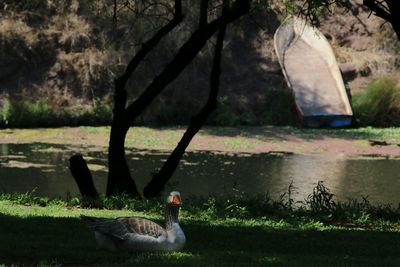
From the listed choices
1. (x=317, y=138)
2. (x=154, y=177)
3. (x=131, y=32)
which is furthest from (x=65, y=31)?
(x=154, y=177)

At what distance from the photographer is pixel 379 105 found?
2734cm

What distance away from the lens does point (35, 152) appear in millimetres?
20453

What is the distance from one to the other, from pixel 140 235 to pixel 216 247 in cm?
134

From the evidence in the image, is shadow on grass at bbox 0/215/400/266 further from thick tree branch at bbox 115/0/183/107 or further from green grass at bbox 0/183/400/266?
thick tree branch at bbox 115/0/183/107

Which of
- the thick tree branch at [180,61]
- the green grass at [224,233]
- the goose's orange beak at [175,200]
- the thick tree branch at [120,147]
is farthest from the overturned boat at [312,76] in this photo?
the goose's orange beak at [175,200]

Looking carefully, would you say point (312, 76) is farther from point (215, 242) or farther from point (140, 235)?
point (140, 235)

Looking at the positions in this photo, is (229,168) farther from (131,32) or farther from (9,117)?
(131,32)

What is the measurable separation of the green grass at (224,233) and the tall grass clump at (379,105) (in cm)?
1406

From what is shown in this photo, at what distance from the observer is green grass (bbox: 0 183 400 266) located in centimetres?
683

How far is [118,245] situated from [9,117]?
61.9 feet

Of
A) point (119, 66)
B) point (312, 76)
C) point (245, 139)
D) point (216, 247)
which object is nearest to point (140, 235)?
point (216, 247)

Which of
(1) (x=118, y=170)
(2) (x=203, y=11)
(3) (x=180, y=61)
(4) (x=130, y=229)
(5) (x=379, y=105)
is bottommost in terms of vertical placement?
(1) (x=118, y=170)

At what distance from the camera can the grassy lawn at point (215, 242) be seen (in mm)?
6762

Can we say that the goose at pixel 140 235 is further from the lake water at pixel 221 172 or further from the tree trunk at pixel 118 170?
the lake water at pixel 221 172
